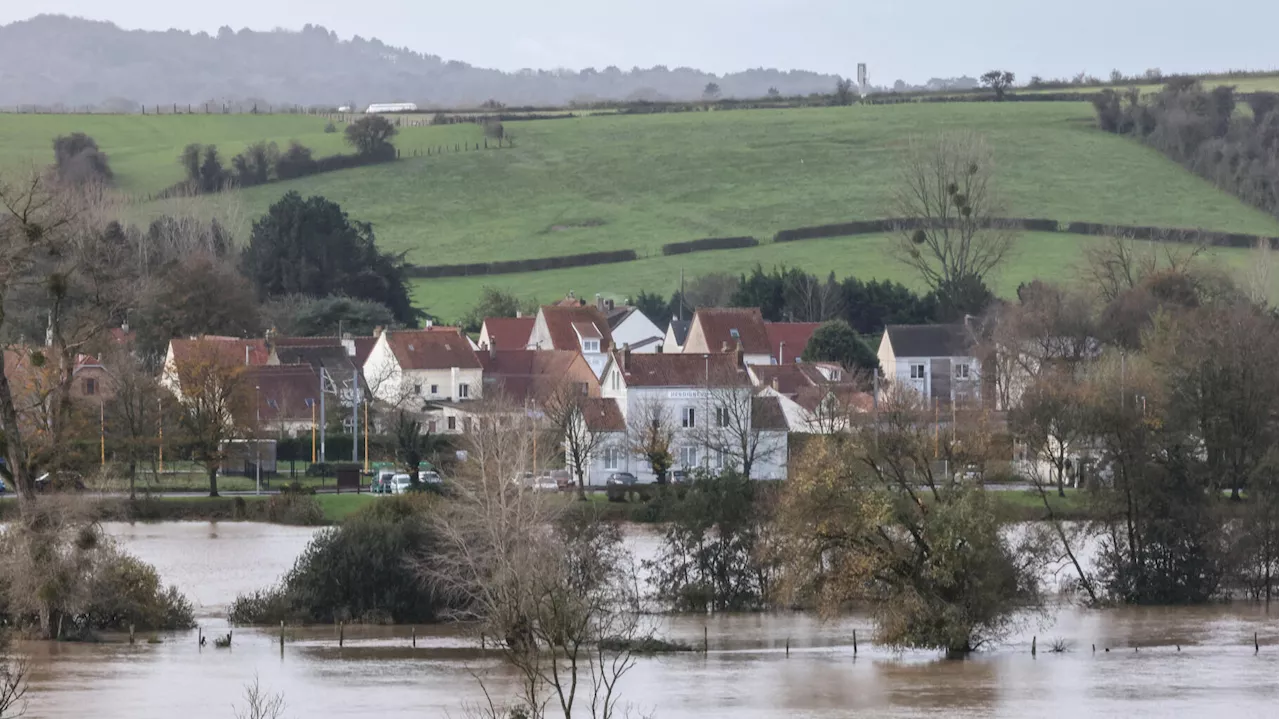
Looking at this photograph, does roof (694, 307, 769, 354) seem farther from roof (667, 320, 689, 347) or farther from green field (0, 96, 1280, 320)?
green field (0, 96, 1280, 320)

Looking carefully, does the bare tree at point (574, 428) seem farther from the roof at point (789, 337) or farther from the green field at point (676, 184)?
the green field at point (676, 184)

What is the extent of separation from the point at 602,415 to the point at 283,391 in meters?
14.4

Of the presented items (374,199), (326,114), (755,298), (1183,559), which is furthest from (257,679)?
(326,114)

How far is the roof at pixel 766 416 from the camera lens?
6931 cm

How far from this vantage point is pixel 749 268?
116125 millimetres

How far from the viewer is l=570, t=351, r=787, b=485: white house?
68.9 metres

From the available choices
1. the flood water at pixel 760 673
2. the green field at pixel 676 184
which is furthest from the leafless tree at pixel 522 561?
the green field at pixel 676 184

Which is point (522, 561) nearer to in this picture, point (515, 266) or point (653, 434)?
point (653, 434)

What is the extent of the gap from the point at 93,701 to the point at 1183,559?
85.8ft

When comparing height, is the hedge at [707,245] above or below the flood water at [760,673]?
above

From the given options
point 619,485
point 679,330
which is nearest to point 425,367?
point 679,330

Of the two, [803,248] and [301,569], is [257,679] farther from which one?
[803,248]

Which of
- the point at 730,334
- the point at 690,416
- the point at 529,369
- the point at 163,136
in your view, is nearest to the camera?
the point at 690,416

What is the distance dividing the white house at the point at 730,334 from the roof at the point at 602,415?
16.7 meters
